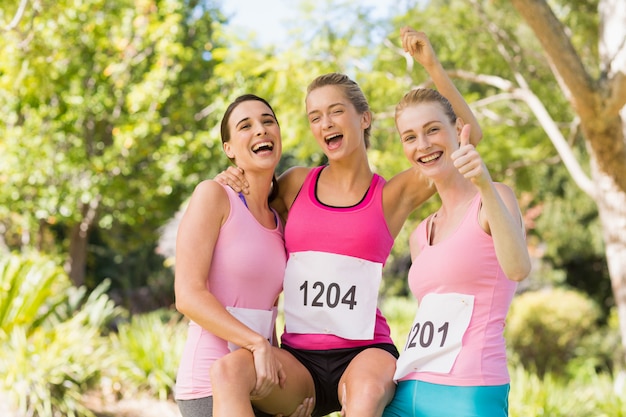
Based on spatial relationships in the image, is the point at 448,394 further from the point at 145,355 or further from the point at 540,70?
the point at 540,70

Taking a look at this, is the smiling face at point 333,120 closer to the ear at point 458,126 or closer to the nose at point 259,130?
the nose at point 259,130

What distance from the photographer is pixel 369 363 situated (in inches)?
96.9

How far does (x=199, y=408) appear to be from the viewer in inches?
98.0

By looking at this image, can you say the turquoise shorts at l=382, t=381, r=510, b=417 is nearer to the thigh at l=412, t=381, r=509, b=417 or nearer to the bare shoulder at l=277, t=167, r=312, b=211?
the thigh at l=412, t=381, r=509, b=417

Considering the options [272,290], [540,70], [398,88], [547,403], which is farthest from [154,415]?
[540,70]

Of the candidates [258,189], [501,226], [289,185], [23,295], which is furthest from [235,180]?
[23,295]

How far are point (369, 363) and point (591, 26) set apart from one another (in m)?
7.13

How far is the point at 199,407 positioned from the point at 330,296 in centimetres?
57

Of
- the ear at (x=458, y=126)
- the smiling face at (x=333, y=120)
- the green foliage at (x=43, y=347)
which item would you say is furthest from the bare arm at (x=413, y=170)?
the green foliage at (x=43, y=347)

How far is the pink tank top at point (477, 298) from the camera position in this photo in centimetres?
226

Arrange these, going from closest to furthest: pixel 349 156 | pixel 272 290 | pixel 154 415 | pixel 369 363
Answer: pixel 369 363
pixel 272 290
pixel 349 156
pixel 154 415

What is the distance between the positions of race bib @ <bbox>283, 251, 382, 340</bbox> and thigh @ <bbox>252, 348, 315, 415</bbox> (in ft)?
0.49

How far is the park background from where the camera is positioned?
22.2 feet

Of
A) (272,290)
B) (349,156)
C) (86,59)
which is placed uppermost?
(86,59)
